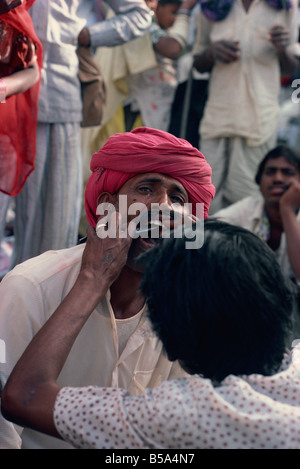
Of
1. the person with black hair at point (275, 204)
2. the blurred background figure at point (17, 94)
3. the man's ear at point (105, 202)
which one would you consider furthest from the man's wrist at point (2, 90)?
the person with black hair at point (275, 204)

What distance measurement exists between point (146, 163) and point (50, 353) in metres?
0.92

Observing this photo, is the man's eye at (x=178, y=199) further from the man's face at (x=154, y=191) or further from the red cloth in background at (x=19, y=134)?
the red cloth in background at (x=19, y=134)

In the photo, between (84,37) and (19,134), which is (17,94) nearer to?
(19,134)

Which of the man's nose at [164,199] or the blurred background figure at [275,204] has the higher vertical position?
the man's nose at [164,199]

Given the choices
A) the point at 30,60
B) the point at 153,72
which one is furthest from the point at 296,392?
the point at 153,72

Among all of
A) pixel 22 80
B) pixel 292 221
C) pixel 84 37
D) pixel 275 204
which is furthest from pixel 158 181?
pixel 275 204

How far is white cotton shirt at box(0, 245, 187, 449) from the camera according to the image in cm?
180

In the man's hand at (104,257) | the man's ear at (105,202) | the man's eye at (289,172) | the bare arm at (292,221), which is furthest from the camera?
the man's eye at (289,172)

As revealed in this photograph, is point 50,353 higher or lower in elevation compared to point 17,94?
lower

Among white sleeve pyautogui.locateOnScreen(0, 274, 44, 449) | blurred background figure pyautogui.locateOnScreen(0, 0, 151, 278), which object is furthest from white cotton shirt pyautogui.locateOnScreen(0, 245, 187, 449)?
blurred background figure pyautogui.locateOnScreen(0, 0, 151, 278)

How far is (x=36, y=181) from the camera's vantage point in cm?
332

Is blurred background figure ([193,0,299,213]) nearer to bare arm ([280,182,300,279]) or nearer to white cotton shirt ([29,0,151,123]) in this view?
bare arm ([280,182,300,279])

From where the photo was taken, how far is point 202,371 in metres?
1.42

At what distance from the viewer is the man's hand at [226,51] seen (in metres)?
4.39
